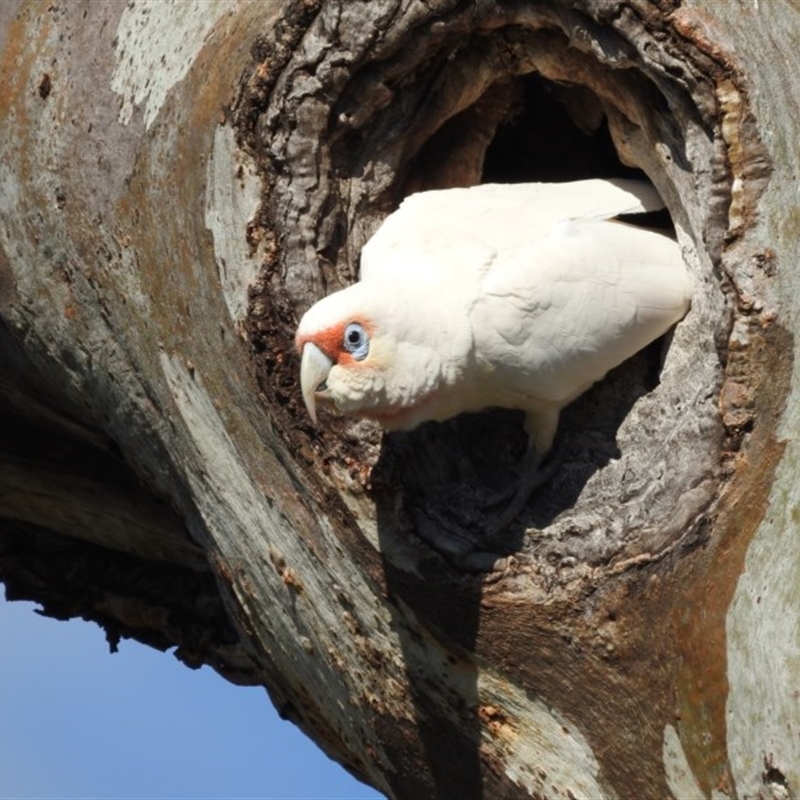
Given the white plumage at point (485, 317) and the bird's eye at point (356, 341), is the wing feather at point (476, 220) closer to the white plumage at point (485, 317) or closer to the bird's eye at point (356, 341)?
the white plumage at point (485, 317)

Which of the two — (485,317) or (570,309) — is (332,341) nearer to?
(485,317)

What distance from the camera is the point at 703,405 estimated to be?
3.05 metres

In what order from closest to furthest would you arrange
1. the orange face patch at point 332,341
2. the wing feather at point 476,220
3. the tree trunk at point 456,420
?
the tree trunk at point 456,420 < the orange face patch at point 332,341 < the wing feather at point 476,220

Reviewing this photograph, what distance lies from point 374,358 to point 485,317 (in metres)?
0.23

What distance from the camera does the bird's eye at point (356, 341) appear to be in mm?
3223

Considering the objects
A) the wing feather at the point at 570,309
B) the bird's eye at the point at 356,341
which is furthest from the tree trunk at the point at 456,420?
the bird's eye at the point at 356,341

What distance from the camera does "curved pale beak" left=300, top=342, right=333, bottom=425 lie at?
10.5ft

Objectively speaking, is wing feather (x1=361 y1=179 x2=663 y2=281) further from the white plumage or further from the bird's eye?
the bird's eye

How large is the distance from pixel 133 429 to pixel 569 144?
1.21 m

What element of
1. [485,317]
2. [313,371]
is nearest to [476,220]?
[485,317]

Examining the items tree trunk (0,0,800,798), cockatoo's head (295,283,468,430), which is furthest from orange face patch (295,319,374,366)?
tree trunk (0,0,800,798)

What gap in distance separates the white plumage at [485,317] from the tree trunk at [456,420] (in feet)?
0.28

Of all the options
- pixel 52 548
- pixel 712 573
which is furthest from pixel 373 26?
pixel 52 548

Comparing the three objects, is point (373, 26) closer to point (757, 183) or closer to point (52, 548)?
point (757, 183)
